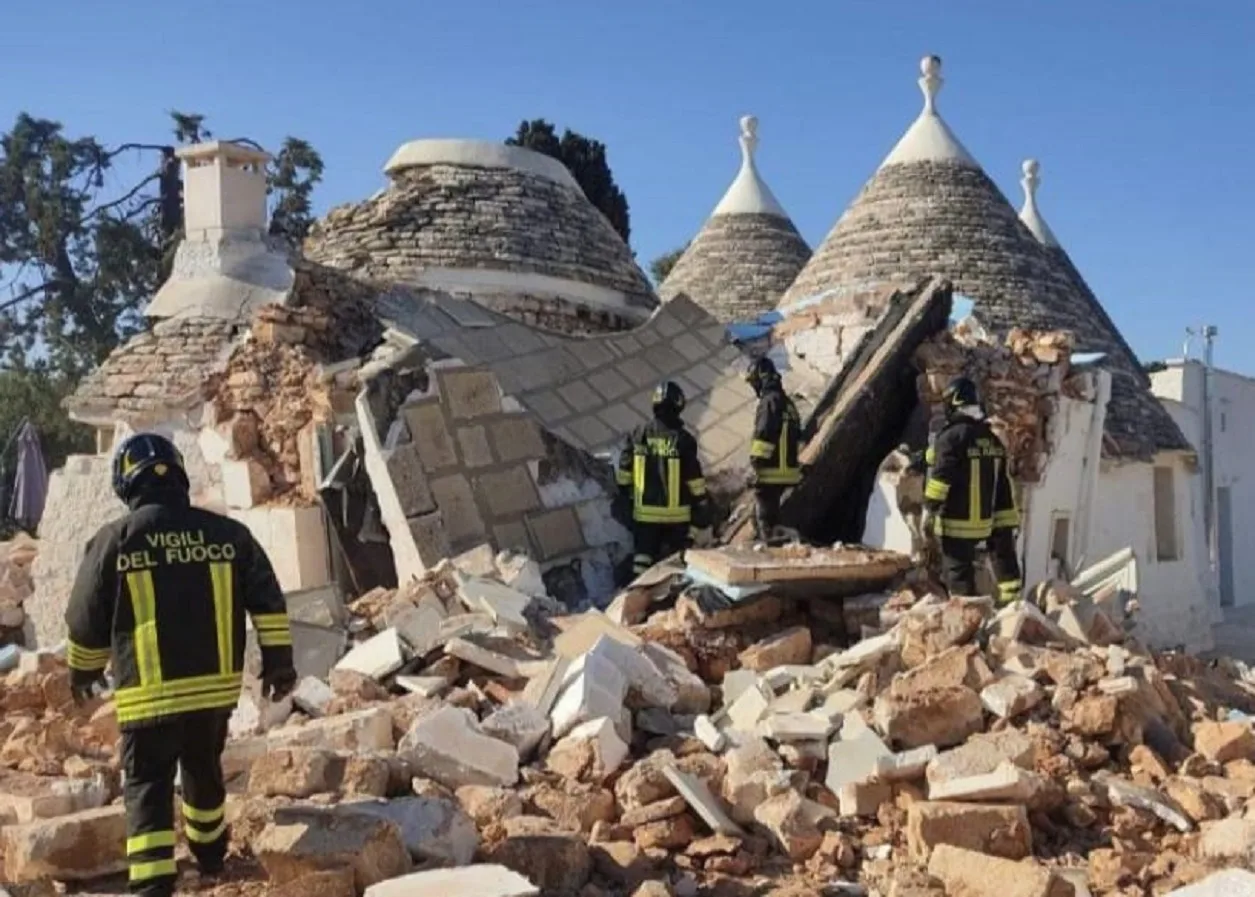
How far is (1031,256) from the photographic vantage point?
1473 centimetres

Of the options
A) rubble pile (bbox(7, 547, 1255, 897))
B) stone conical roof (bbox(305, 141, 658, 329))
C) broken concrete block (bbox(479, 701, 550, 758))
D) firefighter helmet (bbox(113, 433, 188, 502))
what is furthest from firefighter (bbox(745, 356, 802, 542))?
stone conical roof (bbox(305, 141, 658, 329))

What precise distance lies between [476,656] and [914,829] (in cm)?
232

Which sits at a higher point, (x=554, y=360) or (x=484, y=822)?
(x=554, y=360)

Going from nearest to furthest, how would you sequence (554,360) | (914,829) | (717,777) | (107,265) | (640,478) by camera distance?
1. (914,829)
2. (717,777)
3. (640,478)
4. (554,360)
5. (107,265)

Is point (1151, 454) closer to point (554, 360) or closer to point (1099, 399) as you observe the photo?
point (1099, 399)

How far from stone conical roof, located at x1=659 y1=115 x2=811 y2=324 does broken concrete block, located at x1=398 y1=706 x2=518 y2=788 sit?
12.9m

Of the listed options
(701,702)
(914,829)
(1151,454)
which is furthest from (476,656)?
(1151,454)

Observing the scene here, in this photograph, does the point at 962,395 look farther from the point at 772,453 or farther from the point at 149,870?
the point at 149,870

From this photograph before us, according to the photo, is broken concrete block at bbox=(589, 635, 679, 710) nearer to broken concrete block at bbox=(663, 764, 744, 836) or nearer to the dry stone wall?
broken concrete block at bbox=(663, 764, 744, 836)

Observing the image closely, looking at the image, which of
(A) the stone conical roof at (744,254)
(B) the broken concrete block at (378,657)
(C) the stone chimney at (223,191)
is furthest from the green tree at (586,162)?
(B) the broken concrete block at (378,657)

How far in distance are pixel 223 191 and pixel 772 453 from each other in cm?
611

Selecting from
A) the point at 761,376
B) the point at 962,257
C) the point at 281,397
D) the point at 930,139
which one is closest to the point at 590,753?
the point at 761,376

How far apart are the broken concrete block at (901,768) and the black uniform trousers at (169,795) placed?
234cm

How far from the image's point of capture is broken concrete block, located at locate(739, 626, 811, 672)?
20.7 feet
